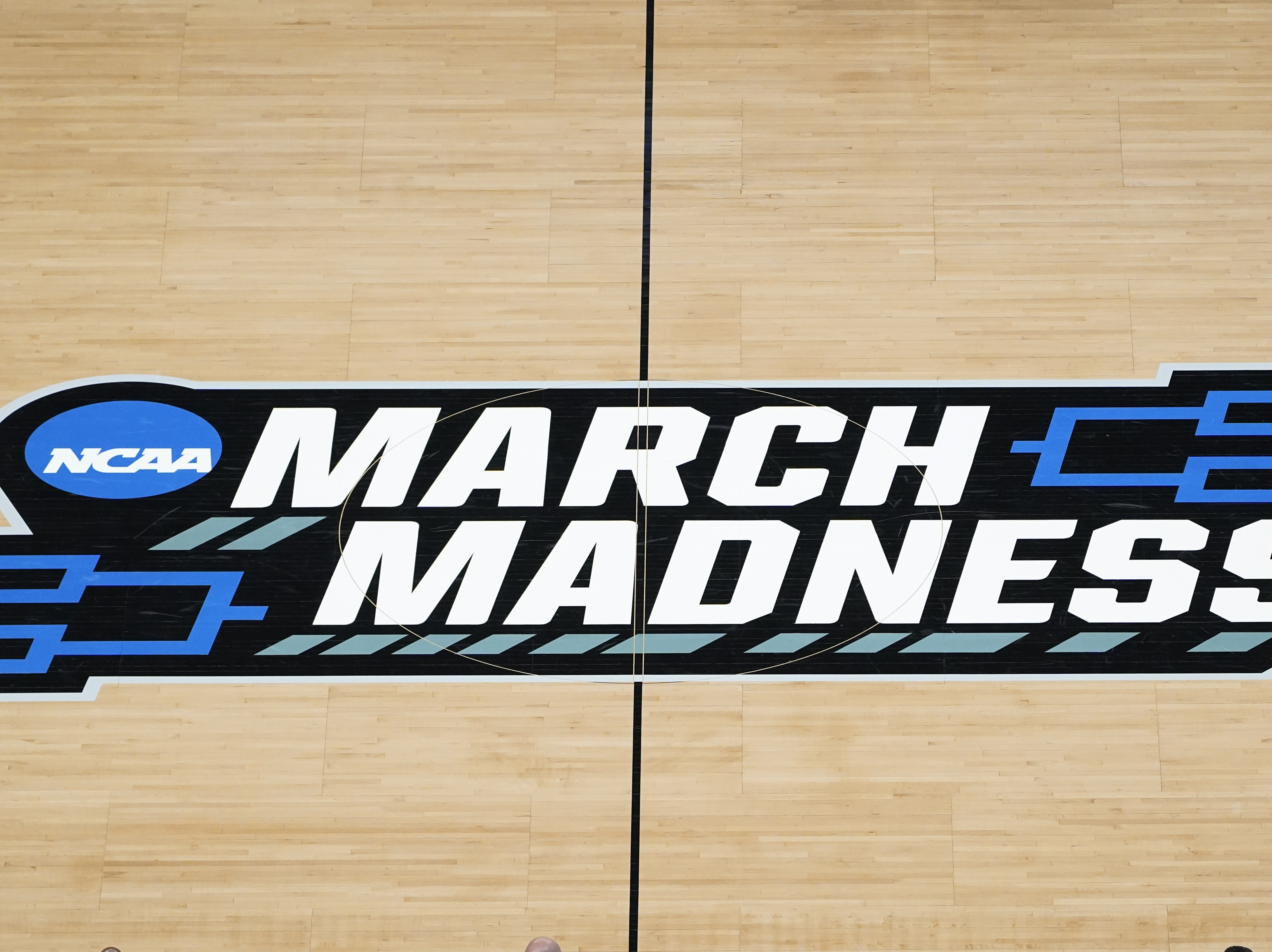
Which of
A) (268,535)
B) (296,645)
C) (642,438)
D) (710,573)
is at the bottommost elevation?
(296,645)

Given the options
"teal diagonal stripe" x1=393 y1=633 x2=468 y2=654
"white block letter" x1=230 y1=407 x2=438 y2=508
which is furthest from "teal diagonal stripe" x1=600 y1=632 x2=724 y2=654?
"white block letter" x1=230 y1=407 x2=438 y2=508

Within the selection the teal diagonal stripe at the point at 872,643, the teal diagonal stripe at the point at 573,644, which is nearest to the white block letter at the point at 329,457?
Answer: the teal diagonal stripe at the point at 573,644

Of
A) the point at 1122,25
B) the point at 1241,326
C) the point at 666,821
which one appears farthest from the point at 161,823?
the point at 1122,25

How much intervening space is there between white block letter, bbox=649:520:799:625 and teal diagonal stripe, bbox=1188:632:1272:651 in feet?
5.86

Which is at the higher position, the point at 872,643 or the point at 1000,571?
the point at 1000,571

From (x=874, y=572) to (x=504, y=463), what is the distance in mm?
1703

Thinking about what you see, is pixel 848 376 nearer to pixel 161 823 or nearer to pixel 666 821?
pixel 666 821

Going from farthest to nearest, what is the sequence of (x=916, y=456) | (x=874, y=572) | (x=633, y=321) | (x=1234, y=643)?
(x=633, y=321) → (x=916, y=456) → (x=874, y=572) → (x=1234, y=643)

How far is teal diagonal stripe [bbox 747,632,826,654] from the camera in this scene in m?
4.67

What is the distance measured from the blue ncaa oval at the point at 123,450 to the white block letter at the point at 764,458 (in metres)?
2.29

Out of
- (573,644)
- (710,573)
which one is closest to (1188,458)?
(710,573)

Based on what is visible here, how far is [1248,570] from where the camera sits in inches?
187

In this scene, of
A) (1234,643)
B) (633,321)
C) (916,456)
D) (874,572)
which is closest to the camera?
(1234,643)

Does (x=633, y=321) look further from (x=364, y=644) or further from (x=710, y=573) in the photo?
(x=364, y=644)
